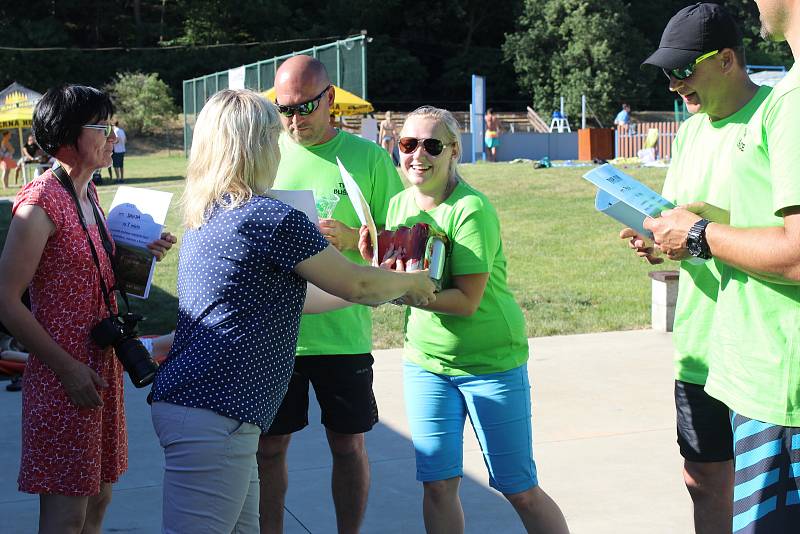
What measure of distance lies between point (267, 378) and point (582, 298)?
7.87 meters

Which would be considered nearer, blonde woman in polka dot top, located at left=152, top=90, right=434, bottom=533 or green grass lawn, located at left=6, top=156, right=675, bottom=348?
blonde woman in polka dot top, located at left=152, top=90, right=434, bottom=533

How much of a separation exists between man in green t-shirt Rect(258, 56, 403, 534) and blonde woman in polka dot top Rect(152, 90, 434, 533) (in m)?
1.08

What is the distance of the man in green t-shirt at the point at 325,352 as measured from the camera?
155 inches

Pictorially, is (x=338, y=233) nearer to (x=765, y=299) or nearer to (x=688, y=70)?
(x=688, y=70)

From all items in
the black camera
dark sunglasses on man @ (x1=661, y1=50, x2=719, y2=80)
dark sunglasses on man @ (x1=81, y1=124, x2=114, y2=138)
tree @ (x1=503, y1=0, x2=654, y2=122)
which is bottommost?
the black camera

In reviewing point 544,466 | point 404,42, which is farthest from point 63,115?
point 404,42

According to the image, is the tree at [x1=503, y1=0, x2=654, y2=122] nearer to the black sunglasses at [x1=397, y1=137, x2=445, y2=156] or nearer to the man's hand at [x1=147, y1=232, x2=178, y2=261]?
the black sunglasses at [x1=397, y1=137, x2=445, y2=156]

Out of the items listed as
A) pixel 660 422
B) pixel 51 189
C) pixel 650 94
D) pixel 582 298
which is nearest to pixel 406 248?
pixel 51 189

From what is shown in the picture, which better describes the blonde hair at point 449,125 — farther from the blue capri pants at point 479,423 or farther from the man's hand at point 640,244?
the blue capri pants at point 479,423

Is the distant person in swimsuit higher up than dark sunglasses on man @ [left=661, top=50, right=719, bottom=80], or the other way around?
dark sunglasses on man @ [left=661, top=50, right=719, bottom=80]

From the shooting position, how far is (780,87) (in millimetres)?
2402

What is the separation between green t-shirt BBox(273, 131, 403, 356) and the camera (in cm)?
392

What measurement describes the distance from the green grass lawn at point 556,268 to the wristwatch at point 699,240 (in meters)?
1.56

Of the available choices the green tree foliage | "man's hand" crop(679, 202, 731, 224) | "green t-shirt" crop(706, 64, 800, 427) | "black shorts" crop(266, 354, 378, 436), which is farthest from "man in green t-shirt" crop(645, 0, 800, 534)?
the green tree foliage
